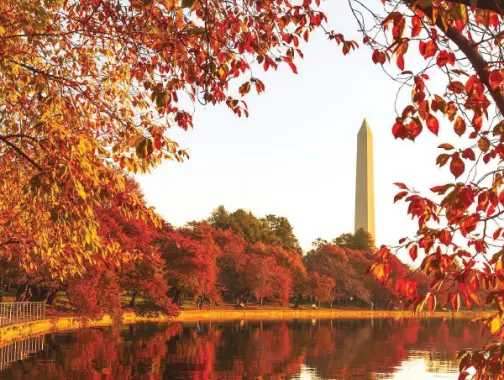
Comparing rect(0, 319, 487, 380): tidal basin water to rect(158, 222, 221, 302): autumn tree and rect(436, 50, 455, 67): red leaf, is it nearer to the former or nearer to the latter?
rect(158, 222, 221, 302): autumn tree

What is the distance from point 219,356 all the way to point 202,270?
85.7 feet

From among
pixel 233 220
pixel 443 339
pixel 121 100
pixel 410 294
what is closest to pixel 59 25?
pixel 121 100

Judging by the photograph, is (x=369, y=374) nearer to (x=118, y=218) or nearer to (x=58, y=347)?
(x=58, y=347)

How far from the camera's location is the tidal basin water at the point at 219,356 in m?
27.4

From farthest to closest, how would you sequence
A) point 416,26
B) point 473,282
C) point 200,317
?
point 200,317 < point 473,282 < point 416,26

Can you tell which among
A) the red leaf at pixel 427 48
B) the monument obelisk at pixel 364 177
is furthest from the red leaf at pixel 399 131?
the monument obelisk at pixel 364 177

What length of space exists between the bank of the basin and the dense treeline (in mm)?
1469

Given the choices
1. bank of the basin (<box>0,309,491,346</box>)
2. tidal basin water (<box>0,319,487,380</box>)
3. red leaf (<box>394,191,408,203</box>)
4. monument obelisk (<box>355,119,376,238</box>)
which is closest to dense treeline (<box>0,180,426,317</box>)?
bank of the basin (<box>0,309,491,346</box>)

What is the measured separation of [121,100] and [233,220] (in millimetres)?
86405

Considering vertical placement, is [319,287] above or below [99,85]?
below

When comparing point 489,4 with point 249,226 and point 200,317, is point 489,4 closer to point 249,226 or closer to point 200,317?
point 200,317

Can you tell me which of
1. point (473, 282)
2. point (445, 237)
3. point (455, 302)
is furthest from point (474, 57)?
point (455, 302)

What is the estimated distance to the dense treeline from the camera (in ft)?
142

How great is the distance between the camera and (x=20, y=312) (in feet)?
130
